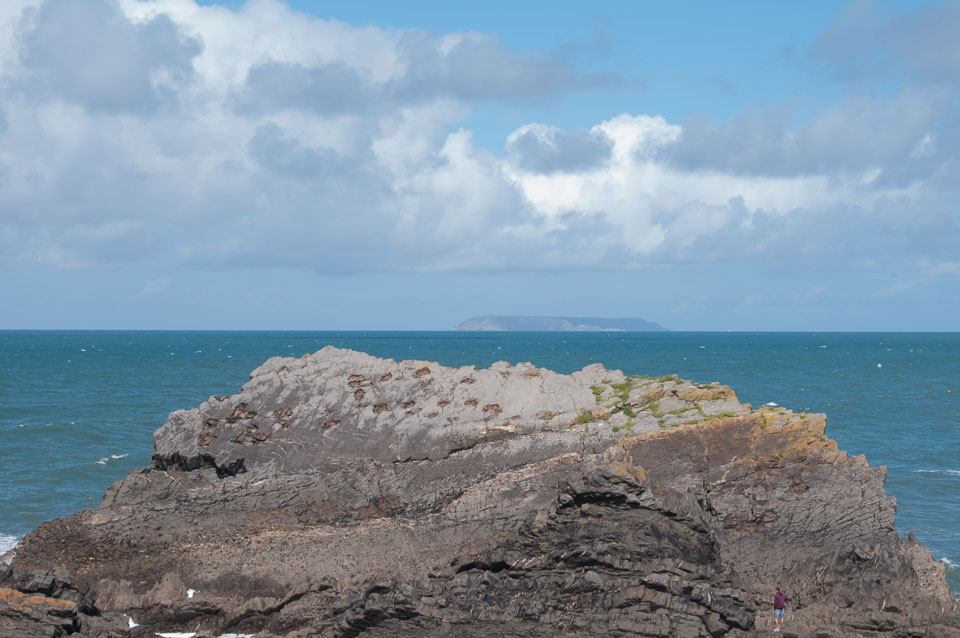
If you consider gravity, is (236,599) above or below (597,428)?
below

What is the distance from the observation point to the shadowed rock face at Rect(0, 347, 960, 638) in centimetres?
1777

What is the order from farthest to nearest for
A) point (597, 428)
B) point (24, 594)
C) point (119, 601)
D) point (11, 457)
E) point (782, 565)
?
point (11, 457) < point (597, 428) < point (782, 565) < point (119, 601) < point (24, 594)

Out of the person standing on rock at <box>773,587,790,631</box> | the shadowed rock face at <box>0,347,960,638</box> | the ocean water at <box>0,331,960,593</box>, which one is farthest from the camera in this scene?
the ocean water at <box>0,331,960,593</box>

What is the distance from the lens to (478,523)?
22.3m

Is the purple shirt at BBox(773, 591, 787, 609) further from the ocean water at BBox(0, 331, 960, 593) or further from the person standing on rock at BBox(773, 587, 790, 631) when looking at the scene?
the ocean water at BBox(0, 331, 960, 593)

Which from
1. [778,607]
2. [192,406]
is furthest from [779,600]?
[192,406]

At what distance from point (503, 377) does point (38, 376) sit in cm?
8086

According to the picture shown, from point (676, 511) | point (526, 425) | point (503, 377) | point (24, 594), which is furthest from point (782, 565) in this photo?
point (24, 594)

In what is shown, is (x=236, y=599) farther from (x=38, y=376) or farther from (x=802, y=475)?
(x=38, y=376)

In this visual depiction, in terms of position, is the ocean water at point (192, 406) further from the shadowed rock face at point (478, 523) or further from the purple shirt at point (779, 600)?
the purple shirt at point (779, 600)

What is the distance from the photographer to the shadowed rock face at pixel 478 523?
699 inches

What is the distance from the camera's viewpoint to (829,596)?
792 inches

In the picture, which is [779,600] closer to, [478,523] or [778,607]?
[778,607]

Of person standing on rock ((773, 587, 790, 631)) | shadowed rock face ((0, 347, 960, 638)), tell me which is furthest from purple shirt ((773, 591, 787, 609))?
shadowed rock face ((0, 347, 960, 638))
